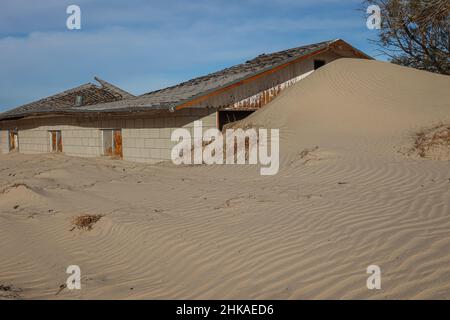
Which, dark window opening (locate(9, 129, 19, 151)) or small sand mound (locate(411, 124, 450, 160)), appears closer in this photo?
small sand mound (locate(411, 124, 450, 160))

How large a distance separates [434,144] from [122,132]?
40.9 feet

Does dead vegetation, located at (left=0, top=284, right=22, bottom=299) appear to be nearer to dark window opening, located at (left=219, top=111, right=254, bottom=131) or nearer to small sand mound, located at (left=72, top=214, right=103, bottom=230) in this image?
small sand mound, located at (left=72, top=214, right=103, bottom=230)

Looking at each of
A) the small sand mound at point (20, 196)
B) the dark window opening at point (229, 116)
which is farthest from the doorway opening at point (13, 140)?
the small sand mound at point (20, 196)

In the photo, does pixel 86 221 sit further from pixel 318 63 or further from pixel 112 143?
pixel 318 63

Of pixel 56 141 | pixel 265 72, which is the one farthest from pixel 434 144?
pixel 56 141

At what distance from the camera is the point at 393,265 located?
13.4 feet

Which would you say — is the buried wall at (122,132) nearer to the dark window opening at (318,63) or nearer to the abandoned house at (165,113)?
the abandoned house at (165,113)

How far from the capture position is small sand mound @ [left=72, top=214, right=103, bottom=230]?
6820 millimetres

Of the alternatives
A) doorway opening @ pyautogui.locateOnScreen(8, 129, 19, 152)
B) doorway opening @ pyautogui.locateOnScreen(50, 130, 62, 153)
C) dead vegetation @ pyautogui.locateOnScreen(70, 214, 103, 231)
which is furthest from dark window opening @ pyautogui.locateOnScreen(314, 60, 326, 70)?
doorway opening @ pyautogui.locateOnScreen(8, 129, 19, 152)

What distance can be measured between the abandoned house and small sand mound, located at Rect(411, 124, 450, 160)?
6982mm

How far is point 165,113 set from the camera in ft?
49.0

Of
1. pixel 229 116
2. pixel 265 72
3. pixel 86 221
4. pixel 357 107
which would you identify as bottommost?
pixel 86 221
